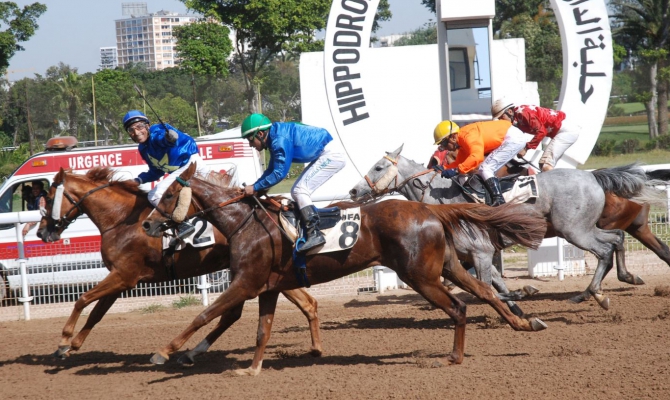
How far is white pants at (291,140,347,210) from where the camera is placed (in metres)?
5.72

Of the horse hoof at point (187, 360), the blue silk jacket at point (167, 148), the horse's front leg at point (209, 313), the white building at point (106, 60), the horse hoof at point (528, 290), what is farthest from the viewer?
the white building at point (106, 60)

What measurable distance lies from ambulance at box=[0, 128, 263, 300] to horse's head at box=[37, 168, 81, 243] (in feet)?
8.02

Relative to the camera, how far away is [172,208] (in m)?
5.60

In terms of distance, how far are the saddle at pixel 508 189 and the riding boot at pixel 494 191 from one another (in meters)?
0.08

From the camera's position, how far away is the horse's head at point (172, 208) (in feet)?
18.2

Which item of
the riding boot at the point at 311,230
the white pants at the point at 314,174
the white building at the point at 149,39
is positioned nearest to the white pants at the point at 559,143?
the white pants at the point at 314,174

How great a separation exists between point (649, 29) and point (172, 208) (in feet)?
119

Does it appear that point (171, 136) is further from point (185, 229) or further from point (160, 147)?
point (185, 229)

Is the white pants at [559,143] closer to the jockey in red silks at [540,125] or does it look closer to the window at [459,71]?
the jockey in red silks at [540,125]

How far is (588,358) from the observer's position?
553 centimetres

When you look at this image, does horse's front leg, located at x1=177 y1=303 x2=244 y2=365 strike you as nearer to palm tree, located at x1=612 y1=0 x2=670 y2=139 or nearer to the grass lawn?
palm tree, located at x1=612 y1=0 x2=670 y2=139

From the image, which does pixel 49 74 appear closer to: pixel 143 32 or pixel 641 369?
pixel 641 369

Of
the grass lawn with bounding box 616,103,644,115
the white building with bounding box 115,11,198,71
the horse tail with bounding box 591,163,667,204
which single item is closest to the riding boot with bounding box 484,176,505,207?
the horse tail with bounding box 591,163,667,204

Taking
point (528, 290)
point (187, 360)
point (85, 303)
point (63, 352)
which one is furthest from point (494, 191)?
point (63, 352)
